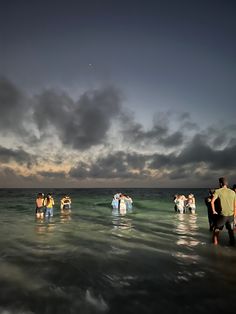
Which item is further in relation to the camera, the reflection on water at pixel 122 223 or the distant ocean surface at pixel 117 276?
the reflection on water at pixel 122 223

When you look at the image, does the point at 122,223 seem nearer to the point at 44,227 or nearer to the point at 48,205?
the point at 44,227

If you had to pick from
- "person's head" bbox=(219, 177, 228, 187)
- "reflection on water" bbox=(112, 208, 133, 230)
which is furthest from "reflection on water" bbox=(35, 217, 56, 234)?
"person's head" bbox=(219, 177, 228, 187)

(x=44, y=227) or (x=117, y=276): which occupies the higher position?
(x=117, y=276)

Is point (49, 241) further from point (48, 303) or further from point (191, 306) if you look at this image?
point (191, 306)

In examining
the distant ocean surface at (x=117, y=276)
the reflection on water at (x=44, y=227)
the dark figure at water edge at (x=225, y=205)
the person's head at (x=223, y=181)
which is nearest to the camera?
the distant ocean surface at (x=117, y=276)

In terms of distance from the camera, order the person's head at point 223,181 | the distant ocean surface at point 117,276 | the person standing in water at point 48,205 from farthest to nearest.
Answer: the person standing in water at point 48,205 → the person's head at point 223,181 → the distant ocean surface at point 117,276

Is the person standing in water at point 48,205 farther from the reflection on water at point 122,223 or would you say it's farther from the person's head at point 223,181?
the person's head at point 223,181

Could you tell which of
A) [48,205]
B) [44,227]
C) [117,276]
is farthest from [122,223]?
[117,276]

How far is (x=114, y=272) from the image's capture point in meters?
7.25

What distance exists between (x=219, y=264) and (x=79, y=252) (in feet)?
16.2

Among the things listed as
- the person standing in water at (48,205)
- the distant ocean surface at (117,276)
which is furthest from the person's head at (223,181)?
the person standing in water at (48,205)

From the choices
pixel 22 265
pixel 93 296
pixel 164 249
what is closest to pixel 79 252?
pixel 22 265

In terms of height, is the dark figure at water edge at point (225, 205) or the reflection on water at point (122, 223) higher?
the dark figure at water edge at point (225, 205)

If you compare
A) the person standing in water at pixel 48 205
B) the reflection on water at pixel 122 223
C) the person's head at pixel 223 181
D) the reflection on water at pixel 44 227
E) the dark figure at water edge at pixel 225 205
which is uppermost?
the person's head at pixel 223 181
